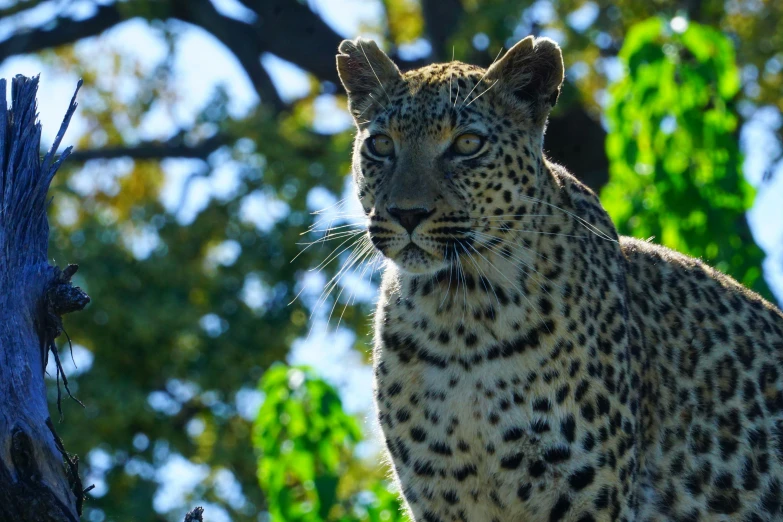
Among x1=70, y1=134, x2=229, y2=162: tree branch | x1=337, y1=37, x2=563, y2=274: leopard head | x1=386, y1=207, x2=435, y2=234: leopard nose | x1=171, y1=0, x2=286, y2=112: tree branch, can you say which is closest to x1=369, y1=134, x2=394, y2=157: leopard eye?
x1=337, y1=37, x2=563, y2=274: leopard head

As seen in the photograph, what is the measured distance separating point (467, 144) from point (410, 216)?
0.55m

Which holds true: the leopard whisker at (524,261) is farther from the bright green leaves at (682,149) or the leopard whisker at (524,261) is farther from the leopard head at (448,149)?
the bright green leaves at (682,149)

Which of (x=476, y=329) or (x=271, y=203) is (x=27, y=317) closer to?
(x=476, y=329)

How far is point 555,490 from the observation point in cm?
593

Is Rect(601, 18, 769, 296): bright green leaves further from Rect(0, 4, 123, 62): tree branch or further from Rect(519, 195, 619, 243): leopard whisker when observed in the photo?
Rect(0, 4, 123, 62): tree branch

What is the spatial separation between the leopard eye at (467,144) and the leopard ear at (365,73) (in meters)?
0.56

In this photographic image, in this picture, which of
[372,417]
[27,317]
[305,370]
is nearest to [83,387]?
[305,370]

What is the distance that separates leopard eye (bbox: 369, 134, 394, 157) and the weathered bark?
184cm

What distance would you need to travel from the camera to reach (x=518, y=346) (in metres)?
6.07

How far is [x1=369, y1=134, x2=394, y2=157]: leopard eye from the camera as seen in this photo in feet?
21.0

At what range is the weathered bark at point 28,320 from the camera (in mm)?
4465

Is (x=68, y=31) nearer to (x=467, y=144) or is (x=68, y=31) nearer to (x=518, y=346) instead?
(x=467, y=144)

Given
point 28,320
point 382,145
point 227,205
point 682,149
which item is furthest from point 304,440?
point 227,205

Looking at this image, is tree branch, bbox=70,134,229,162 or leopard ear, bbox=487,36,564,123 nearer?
leopard ear, bbox=487,36,564,123
